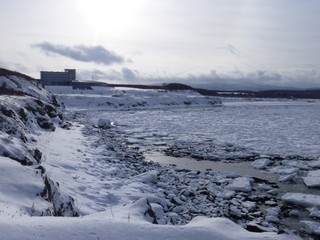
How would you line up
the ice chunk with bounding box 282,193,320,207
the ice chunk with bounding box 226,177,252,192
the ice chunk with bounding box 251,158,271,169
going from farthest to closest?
the ice chunk with bounding box 251,158,271,169, the ice chunk with bounding box 226,177,252,192, the ice chunk with bounding box 282,193,320,207

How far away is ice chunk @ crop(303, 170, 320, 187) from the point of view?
11.7 m

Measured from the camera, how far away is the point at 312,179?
1213cm

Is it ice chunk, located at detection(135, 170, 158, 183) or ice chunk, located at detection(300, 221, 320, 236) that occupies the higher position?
ice chunk, located at detection(135, 170, 158, 183)

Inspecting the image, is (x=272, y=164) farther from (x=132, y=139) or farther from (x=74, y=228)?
(x=74, y=228)

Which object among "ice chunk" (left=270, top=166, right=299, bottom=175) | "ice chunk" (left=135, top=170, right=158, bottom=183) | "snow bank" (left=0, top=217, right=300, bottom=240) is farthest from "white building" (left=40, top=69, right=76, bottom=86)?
"snow bank" (left=0, top=217, right=300, bottom=240)

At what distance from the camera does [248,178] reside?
41.4 ft

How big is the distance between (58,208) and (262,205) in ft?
19.0

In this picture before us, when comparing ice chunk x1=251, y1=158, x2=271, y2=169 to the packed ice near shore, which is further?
ice chunk x1=251, y1=158, x2=271, y2=169

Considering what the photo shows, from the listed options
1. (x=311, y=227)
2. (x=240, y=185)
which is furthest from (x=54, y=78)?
(x=311, y=227)

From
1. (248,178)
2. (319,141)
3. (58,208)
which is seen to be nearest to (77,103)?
(319,141)

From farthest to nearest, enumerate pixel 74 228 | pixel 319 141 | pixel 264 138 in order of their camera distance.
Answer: pixel 264 138, pixel 319 141, pixel 74 228

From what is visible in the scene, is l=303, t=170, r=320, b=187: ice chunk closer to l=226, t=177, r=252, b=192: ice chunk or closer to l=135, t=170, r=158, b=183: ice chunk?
l=226, t=177, r=252, b=192: ice chunk

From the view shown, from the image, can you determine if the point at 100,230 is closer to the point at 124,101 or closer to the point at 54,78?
the point at 124,101

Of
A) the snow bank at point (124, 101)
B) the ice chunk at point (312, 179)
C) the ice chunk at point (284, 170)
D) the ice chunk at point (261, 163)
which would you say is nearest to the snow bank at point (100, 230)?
the ice chunk at point (312, 179)
